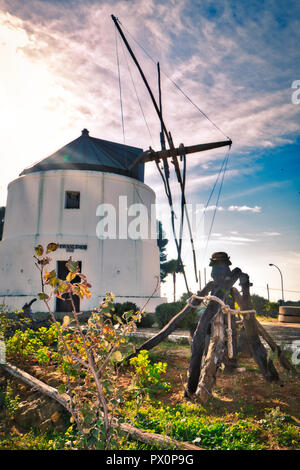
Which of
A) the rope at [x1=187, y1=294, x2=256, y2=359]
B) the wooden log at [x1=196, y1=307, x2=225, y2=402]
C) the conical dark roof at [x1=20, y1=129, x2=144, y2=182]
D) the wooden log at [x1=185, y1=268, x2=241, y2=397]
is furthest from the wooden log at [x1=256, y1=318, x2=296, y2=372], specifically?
the conical dark roof at [x1=20, y1=129, x2=144, y2=182]

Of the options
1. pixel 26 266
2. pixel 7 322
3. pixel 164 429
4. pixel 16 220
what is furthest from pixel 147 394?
pixel 16 220

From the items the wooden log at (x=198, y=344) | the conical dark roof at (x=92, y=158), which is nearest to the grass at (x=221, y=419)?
the wooden log at (x=198, y=344)

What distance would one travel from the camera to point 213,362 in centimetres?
526

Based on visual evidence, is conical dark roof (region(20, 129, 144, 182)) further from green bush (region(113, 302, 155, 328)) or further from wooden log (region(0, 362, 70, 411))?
wooden log (region(0, 362, 70, 411))

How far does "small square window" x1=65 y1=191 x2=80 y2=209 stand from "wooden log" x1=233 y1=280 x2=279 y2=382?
→ 15.7 m

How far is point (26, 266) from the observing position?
62.3ft

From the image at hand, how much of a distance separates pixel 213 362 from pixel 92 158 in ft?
60.8

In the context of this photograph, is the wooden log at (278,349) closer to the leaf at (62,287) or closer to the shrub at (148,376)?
the shrub at (148,376)

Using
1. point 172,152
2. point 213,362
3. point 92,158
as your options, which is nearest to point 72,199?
point 92,158

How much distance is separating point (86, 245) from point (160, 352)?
11.8 metres

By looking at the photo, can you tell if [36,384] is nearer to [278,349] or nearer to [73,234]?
[278,349]

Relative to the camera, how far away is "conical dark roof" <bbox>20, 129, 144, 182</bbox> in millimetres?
20891

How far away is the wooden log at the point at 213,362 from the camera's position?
16.4 ft
